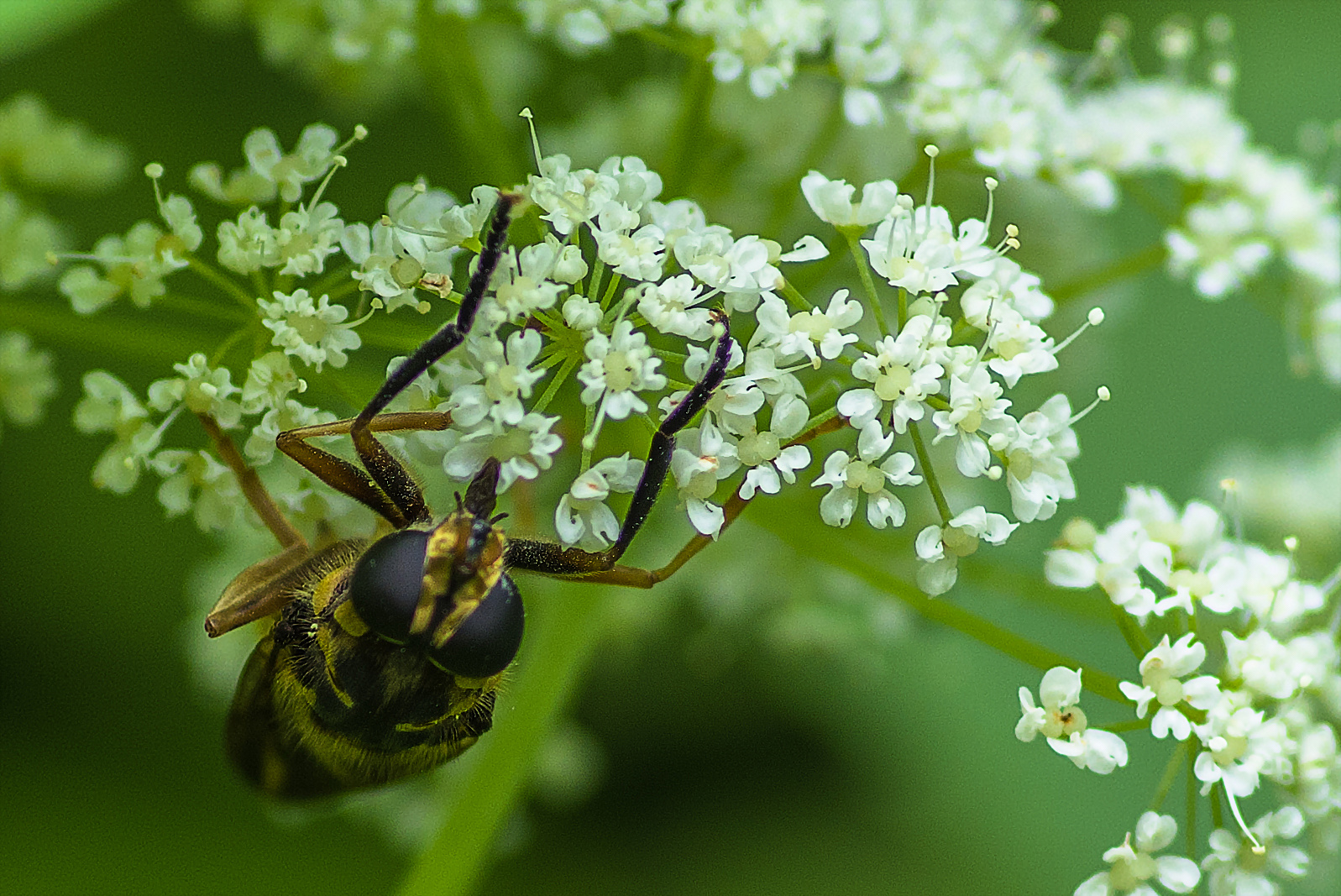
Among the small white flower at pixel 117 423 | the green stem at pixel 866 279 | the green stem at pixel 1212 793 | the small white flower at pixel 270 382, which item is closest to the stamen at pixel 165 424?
the small white flower at pixel 117 423

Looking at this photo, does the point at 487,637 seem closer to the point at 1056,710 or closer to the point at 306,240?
the point at 306,240

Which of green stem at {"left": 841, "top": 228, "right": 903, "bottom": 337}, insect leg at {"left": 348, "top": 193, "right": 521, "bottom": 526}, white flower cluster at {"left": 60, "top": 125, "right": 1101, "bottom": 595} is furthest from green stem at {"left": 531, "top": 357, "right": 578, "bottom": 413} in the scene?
green stem at {"left": 841, "top": 228, "right": 903, "bottom": 337}

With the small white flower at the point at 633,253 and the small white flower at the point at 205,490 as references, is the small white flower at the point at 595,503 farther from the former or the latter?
the small white flower at the point at 205,490

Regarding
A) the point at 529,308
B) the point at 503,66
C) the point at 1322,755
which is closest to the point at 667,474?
the point at 529,308

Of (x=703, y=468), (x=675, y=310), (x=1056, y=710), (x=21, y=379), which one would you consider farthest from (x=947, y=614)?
(x=21, y=379)

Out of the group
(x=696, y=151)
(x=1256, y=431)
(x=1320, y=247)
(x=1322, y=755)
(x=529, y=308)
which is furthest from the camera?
(x=1256, y=431)

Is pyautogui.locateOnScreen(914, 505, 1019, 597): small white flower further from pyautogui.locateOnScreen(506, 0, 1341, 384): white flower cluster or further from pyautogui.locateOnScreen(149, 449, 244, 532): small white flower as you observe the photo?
pyautogui.locateOnScreen(149, 449, 244, 532): small white flower

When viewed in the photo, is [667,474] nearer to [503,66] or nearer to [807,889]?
[503,66]
